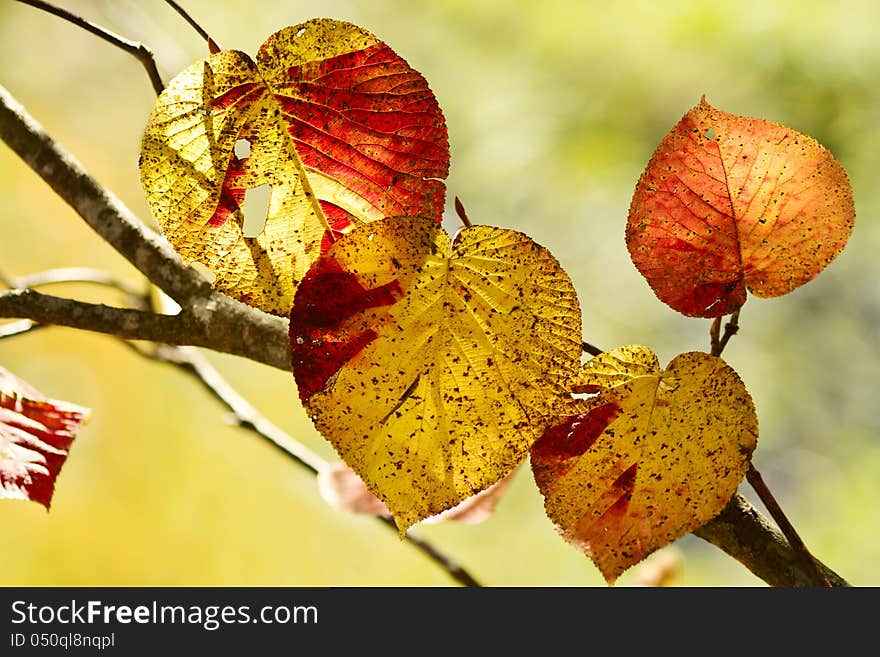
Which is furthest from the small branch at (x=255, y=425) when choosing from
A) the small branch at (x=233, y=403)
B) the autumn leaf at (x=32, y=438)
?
the autumn leaf at (x=32, y=438)

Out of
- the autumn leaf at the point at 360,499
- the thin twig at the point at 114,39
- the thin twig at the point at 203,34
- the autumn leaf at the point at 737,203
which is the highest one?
the thin twig at the point at 114,39

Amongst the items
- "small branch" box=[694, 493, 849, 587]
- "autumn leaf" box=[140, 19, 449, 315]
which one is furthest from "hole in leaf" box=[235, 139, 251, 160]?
"small branch" box=[694, 493, 849, 587]

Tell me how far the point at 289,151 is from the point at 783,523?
0.11m

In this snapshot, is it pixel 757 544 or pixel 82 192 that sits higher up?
pixel 82 192

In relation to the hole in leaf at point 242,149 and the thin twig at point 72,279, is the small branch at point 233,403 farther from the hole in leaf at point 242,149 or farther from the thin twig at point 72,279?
the hole in leaf at point 242,149

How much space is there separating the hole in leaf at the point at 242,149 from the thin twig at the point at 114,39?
2 centimetres

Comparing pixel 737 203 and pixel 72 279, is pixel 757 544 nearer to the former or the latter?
pixel 737 203

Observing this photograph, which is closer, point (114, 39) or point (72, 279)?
point (114, 39)

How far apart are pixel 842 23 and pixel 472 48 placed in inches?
20.1

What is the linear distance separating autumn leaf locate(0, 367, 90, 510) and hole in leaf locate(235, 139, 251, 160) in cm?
7

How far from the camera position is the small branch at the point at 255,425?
10.3 inches

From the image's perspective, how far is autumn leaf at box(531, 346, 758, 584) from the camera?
126 millimetres

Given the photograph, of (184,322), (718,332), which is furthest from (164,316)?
(718,332)

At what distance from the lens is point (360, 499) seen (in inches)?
9.9
